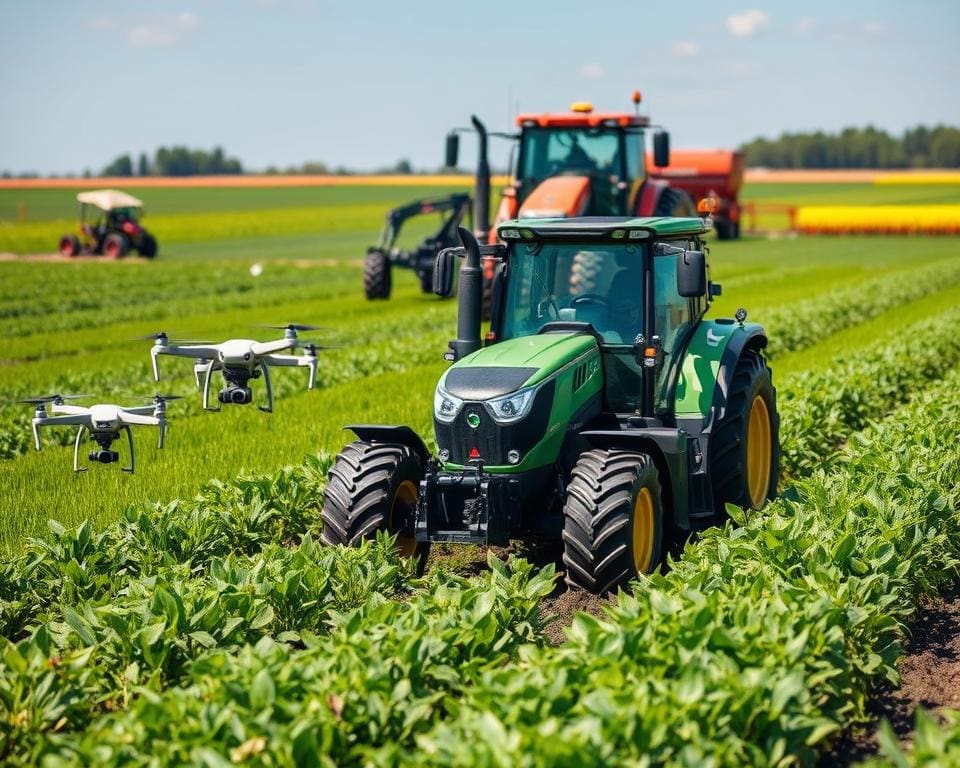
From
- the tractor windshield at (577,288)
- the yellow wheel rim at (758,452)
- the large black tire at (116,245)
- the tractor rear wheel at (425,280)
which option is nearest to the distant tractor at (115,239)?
the large black tire at (116,245)

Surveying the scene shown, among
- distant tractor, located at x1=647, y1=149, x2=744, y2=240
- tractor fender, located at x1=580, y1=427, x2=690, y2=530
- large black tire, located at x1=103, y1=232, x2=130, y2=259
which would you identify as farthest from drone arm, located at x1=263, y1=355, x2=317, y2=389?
distant tractor, located at x1=647, y1=149, x2=744, y2=240

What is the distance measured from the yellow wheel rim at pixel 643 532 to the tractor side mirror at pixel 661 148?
14316mm

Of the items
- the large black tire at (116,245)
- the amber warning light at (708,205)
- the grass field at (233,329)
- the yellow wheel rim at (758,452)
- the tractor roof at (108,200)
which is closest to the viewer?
the amber warning light at (708,205)

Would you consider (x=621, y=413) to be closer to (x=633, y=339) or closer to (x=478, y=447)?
(x=633, y=339)

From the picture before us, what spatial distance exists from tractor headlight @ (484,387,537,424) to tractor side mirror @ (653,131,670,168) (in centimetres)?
1446

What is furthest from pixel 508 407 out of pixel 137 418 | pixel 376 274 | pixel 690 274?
pixel 376 274

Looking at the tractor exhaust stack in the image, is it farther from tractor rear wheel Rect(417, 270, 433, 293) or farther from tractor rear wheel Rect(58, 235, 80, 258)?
tractor rear wheel Rect(58, 235, 80, 258)

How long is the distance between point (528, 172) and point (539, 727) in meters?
17.9

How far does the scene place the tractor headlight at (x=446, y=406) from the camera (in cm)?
790

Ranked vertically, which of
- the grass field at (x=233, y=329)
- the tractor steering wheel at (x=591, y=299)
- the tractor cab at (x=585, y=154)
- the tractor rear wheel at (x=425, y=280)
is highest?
the tractor cab at (x=585, y=154)

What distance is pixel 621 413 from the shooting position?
346 inches

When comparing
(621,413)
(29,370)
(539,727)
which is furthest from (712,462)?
(29,370)

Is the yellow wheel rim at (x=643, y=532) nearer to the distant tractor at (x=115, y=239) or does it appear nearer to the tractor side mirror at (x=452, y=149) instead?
the tractor side mirror at (x=452, y=149)

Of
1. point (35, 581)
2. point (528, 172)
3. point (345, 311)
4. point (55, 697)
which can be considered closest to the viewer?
point (55, 697)
